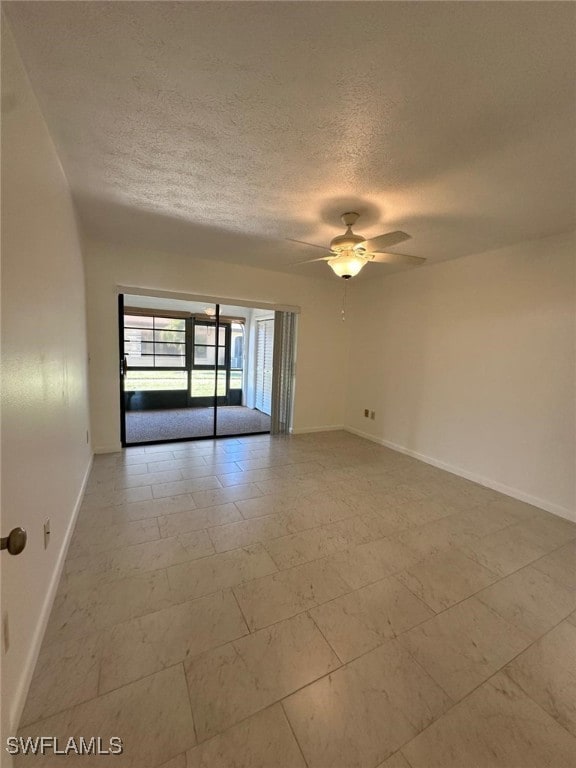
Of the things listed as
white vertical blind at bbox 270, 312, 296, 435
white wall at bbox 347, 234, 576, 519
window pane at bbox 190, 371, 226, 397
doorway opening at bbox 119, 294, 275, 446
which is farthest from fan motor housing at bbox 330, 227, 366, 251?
window pane at bbox 190, 371, 226, 397

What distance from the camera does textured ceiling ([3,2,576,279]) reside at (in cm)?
108

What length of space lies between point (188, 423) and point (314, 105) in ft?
16.2

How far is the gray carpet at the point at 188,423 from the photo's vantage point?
4855mm

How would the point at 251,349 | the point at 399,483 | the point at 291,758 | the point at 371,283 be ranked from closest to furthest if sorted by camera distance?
1. the point at 291,758
2. the point at 399,483
3. the point at 371,283
4. the point at 251,349

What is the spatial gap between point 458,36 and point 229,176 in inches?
54.7

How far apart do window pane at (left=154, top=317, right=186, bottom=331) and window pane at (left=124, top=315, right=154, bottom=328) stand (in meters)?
0.09

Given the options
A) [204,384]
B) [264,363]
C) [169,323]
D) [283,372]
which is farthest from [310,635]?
[169,323]

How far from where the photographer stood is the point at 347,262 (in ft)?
7.84

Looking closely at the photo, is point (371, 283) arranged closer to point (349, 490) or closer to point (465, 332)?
point (465, 332)

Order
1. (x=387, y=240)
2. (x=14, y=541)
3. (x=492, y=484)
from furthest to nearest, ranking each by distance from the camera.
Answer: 1. (x=492, y=484)
2. (x=387, y=240)
3. (x=14, y=541)

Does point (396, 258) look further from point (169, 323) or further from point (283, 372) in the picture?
point (169, 323)

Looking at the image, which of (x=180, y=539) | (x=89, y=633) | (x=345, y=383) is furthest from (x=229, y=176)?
(x=345, y=383)

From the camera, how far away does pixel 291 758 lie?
1080 mm

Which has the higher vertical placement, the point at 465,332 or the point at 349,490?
the point at 465,332
